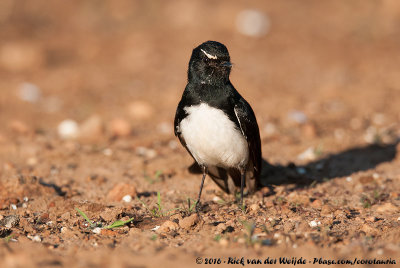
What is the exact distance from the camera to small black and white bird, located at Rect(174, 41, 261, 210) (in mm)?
5293

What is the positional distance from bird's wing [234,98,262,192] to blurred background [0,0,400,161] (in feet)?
7.45

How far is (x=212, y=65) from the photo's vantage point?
546cm

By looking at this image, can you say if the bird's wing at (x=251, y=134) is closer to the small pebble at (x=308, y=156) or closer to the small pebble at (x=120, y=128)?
the small pebble at (x=308, y=156)

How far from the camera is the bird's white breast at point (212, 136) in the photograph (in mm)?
5266

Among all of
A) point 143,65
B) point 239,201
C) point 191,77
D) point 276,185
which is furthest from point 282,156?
point 143,65

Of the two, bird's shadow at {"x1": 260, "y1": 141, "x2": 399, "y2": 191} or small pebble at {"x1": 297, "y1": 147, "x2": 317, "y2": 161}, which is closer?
bird's shadow at {"x1": 260, "y1": 141, "x2": 399, "y2": 191}

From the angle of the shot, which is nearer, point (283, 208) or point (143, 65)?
point (283, 208)

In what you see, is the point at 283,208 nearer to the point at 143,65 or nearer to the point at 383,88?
the point at 383,88

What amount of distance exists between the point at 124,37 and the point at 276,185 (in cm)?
782

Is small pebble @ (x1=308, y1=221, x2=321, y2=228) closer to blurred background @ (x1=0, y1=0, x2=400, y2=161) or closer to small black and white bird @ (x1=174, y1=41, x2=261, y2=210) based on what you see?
small black and white bird @ (x1=174, y1=41, x2=261, y2=210)

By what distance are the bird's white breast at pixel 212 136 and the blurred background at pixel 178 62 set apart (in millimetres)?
2806

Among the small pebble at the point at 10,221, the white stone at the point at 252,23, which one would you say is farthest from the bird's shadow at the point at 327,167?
the white stone at the point at 252,23

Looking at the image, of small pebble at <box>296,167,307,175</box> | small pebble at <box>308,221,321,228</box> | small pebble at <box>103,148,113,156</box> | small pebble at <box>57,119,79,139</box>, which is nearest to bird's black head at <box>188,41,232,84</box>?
small pebble at <box>308,221,321,228</box>

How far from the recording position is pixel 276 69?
11523 millimetres
